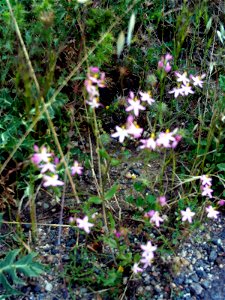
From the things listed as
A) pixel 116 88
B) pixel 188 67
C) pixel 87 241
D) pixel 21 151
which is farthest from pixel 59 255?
pixel 188 67

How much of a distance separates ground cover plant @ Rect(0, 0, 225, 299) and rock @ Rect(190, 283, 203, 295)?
152mm

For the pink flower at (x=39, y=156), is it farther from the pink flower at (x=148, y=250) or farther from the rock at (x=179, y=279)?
the rock at (x=179, y=279)

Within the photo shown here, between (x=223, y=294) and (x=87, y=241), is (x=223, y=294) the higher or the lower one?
the lower one

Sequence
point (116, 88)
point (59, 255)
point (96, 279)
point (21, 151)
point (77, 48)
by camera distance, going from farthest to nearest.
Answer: point (116, 88), point (77, 48), point (21, 151), point (59, 255), point (96, 279)

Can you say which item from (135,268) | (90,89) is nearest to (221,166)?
(135,268)

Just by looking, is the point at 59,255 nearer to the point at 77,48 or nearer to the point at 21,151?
the point at 21,151

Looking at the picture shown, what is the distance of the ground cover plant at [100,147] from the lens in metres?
1.76

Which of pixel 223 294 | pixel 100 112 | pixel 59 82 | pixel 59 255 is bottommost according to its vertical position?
pixel 223 294

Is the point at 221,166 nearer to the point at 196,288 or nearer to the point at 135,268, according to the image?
the point at 196,288

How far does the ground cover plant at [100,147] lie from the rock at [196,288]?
0.15 metres

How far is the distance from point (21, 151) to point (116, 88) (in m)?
0.65

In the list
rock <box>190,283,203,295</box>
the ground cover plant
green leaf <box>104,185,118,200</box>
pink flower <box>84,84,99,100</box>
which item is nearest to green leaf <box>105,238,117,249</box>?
the ground cover plant

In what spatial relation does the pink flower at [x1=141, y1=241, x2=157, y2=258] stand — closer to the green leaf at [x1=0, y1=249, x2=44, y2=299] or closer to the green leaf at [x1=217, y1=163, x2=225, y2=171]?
the green leaf at [x1=0, y1=249, x2=44, y2=299]

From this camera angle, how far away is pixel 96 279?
1.83 m
